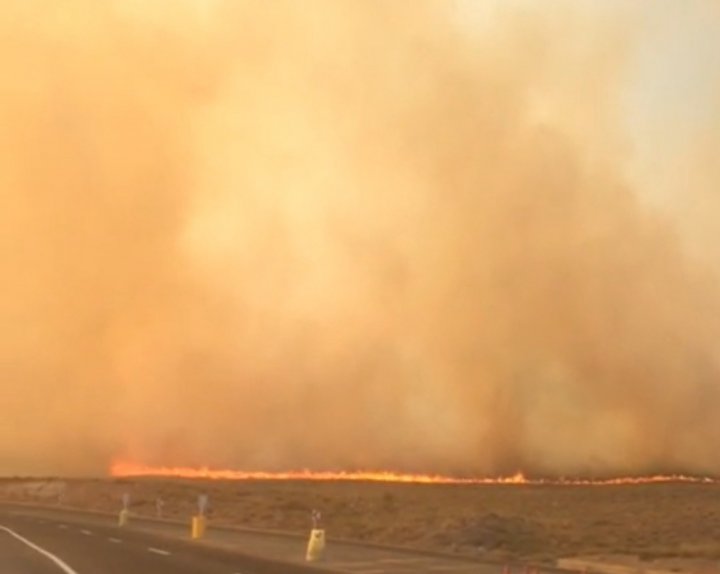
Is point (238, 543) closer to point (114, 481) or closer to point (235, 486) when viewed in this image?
point (235, 486)

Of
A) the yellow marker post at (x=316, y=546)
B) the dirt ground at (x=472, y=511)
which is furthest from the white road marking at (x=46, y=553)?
the dirt ground at (x=472, y=511)

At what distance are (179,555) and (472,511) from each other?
29.7 meters

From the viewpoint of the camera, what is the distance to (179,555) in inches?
1055

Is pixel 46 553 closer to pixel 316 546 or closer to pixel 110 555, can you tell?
pixel 110 555

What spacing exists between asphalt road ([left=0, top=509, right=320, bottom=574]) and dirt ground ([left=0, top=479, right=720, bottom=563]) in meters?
6.58

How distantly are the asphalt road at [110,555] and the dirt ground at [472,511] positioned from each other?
21.6 feet

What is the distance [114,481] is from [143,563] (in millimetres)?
72753

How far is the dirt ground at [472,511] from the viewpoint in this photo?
33.3 m

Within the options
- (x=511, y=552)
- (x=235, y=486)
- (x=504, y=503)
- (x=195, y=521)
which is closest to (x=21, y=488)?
(x=235, y=486)

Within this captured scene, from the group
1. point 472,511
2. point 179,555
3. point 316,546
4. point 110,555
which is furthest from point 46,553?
point 472,511

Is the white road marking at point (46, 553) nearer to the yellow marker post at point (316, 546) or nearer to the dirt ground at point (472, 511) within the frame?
the yellow marker post at point (316, 546)

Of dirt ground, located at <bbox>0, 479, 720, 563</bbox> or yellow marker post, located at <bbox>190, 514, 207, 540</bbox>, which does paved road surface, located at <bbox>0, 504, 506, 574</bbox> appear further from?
dirt ground, located at <bbox>0, 479, 720, 563</bbox>

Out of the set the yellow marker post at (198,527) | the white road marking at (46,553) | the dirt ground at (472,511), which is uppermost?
the dirt ground at (472,511)

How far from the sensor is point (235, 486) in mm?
89938
